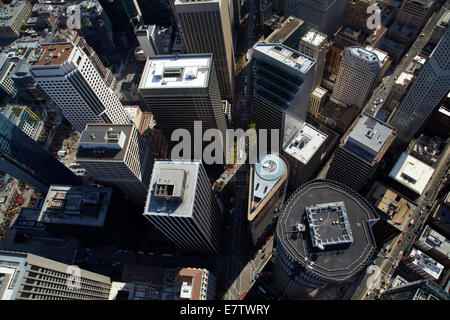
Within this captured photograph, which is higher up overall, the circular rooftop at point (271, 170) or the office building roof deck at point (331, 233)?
the circular rooftop at point (271, 170)

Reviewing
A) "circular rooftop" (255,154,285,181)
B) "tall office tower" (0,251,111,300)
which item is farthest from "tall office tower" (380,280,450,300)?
"tall office tower" (0,251,111,300)

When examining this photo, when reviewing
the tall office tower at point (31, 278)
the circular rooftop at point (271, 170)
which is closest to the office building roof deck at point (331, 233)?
the circular rooftop at point (271, 170)

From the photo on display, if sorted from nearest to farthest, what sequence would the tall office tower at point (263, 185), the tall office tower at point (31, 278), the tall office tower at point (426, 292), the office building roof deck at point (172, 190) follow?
1. the tall office tower at point (426, 292)
2. the tall office tower at point (31, 278)
3. the office building roof deck at point (172, 190)
4. the tall office tower at point (263, 185)

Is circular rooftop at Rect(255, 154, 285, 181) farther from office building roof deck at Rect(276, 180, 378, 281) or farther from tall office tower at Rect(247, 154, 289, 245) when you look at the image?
office building roof deck at Rect(276, 180, 378, 281)

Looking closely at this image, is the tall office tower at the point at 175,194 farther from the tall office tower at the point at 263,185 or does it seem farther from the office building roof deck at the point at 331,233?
the office building roof deck at the point at 331,233

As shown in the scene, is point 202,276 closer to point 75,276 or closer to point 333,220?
point 75,276
